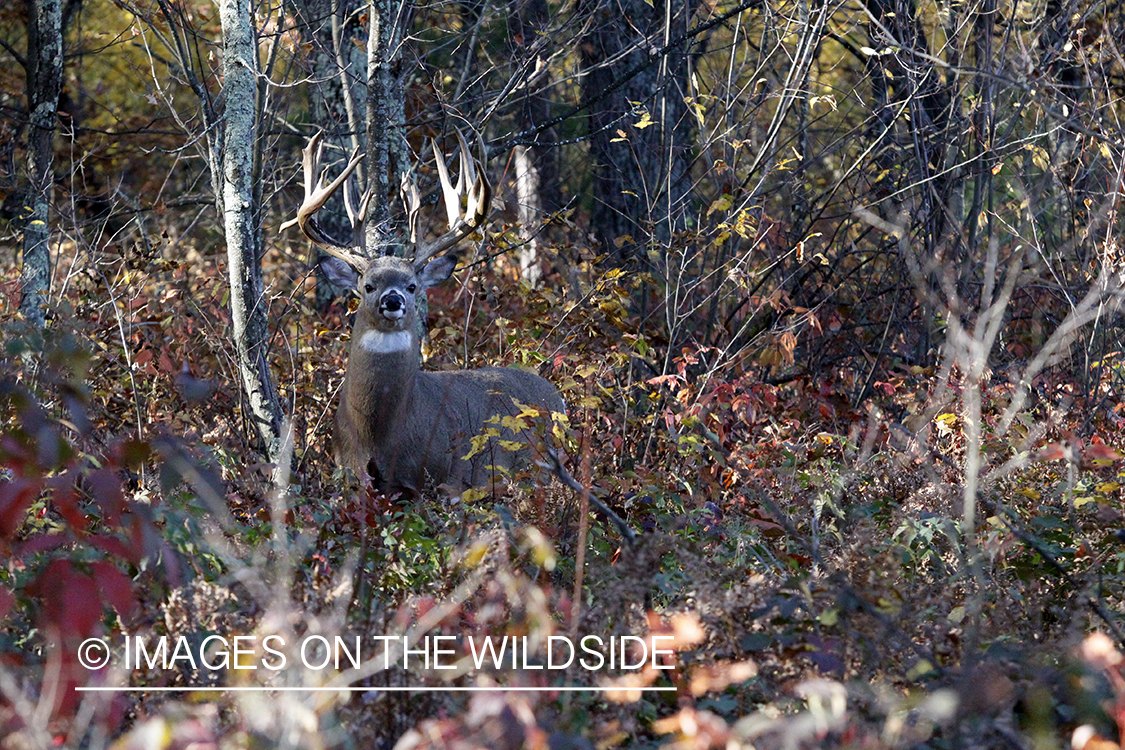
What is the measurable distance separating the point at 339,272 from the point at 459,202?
2.60 feet

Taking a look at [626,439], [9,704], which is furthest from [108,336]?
[9,704]

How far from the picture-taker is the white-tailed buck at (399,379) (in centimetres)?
679

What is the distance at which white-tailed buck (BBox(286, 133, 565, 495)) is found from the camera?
679cm

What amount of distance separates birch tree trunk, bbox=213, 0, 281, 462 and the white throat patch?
670 mm

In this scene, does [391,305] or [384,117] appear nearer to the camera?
[391,305]

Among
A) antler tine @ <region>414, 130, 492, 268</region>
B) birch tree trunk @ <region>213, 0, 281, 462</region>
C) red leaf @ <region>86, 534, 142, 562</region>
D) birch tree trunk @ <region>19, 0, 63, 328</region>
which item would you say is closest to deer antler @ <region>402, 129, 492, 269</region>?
antler tine @ <region>414, 130, 492, 268</region>

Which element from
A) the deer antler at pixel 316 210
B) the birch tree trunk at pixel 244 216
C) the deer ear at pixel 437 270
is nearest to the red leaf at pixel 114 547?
the birch tree trunk at pixel 244 216

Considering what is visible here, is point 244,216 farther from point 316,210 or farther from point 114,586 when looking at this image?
point 114,586

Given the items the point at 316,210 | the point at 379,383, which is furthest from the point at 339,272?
the point at 379,383

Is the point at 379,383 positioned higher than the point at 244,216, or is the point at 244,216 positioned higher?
the point at 244,216

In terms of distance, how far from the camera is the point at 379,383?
269 inches

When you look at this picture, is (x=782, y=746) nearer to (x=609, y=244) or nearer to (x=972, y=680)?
(x=972, y=680)

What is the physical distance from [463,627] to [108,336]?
439 centimetres

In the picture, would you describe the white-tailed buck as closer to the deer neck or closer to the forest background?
the deer neck
